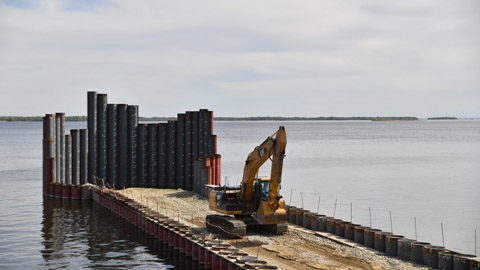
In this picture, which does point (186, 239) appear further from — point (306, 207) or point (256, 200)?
point (306, 207)

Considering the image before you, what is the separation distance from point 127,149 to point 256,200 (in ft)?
71.7

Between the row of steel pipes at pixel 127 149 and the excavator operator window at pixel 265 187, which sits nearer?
the excavator operator window at pixel 265 187

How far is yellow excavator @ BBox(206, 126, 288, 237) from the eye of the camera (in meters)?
26.6

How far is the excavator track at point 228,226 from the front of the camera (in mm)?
27391

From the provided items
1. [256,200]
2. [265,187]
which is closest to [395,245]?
[265,187]

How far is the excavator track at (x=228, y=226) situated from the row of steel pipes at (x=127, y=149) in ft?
55.5

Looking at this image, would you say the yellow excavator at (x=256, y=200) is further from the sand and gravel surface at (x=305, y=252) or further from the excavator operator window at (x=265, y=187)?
the sand and gravel surface at (x=305, y=252)

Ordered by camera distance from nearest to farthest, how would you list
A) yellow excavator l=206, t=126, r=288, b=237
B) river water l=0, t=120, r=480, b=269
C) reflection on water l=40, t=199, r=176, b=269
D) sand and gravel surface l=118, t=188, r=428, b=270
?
sand and gravel surface l=118, t=188, r=428, b=270, yellow excavator l=206, t=126, r=288, b=237, reflection on water l=40, t=199, r=176, b=269, river water l=0, t=120, r=480, b=269

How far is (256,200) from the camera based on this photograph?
28922 mm

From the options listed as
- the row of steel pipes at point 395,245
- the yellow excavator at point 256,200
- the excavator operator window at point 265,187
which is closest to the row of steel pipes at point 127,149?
the yellow excavator at point 256,200

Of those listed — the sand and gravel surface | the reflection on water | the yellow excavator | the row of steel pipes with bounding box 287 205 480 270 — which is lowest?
the reflection on water

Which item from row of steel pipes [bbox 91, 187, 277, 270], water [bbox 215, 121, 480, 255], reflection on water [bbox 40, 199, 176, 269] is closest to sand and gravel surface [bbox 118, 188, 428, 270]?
row of steel pipes [bbox 91, 187, 277, 270]

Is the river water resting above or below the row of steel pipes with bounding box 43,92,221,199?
below

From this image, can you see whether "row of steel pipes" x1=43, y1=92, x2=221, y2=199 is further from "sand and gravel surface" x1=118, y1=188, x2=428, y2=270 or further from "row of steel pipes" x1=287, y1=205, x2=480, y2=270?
"row of steel pipes" x1=287, y1=205, x2=480, y2=270
